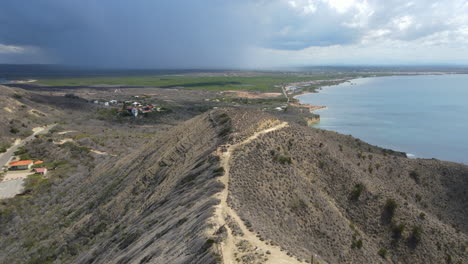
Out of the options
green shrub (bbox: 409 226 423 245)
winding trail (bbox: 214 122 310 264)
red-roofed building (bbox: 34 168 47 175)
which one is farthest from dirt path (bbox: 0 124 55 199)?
green shrub (bbox: 409 226 423 245)

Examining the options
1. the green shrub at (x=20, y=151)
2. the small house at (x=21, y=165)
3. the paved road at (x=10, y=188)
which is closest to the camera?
the paved road at (x=10, y=188)

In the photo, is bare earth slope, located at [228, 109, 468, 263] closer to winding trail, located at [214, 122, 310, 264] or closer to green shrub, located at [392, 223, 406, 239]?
green shrub, located at [392, 223, 406, 239]

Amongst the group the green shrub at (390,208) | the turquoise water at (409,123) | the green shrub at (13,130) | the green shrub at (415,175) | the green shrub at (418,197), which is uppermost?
the green shrub at (390,208)

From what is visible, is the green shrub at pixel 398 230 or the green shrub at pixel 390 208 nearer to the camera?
the green shrub at pixel 398 230

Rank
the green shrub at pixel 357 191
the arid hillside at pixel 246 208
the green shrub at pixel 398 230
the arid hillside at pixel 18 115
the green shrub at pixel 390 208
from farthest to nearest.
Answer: the arid hillside at pixel 18 115 < the green shrub at pixel 357 191 < the green shrub at pixel 390 208 < the green shrub at pixel 398 230 < the arid hillside at pixel 246 208

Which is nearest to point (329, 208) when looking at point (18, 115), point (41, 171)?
point (41, 171)

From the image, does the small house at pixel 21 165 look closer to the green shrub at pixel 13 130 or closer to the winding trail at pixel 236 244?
the green shrub at pixel 13 130

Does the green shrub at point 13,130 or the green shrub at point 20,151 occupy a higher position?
the green shrub at point 13,130

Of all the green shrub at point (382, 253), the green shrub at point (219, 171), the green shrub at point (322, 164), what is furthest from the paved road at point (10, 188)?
A: the green shrub at point (382, 253)

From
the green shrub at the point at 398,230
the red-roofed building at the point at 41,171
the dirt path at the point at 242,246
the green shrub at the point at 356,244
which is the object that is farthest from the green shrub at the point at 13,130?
the green shrub at the point at 398,230

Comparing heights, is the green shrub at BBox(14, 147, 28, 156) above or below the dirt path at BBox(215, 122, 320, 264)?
below
